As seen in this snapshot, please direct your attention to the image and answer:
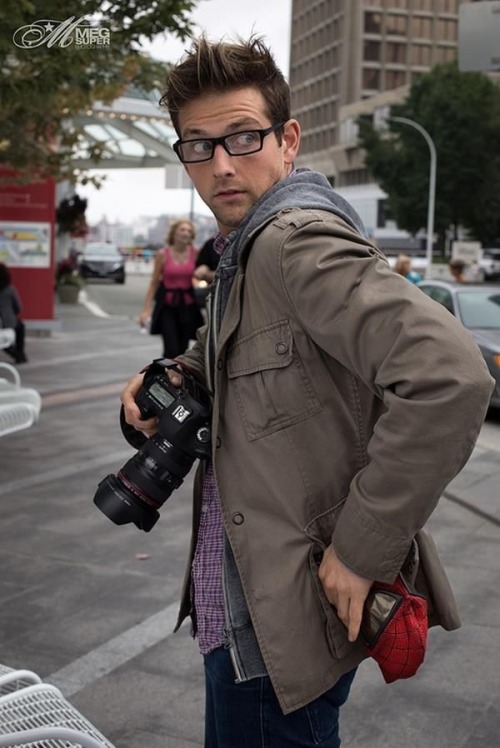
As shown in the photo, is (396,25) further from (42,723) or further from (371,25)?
(42,723)

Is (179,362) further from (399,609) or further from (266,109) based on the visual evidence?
(399,609)

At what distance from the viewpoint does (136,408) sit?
6.96ft

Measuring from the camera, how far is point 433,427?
1.65 metres

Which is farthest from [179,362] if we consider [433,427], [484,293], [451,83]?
[451,83]

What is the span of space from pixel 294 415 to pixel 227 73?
2.08ft

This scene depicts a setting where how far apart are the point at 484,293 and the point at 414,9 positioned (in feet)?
424

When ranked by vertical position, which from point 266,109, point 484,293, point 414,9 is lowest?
point 484,293

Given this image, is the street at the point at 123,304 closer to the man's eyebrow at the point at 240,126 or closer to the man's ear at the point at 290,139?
the man's ear at the point at 290,139

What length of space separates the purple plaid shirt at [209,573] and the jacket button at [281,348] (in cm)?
29

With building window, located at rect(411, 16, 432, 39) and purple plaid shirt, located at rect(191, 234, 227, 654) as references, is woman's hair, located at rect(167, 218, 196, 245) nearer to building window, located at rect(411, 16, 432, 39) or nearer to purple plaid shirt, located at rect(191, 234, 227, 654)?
purple plaid shirt, located at rect(191, 234, 227, 654)

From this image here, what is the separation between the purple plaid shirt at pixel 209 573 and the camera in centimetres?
196

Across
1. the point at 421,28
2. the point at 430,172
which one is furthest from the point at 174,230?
the point at 421,28

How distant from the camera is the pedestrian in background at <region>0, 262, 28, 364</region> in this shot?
13.8m

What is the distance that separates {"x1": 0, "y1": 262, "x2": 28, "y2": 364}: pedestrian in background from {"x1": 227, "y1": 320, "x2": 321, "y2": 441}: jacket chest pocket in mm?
12231
